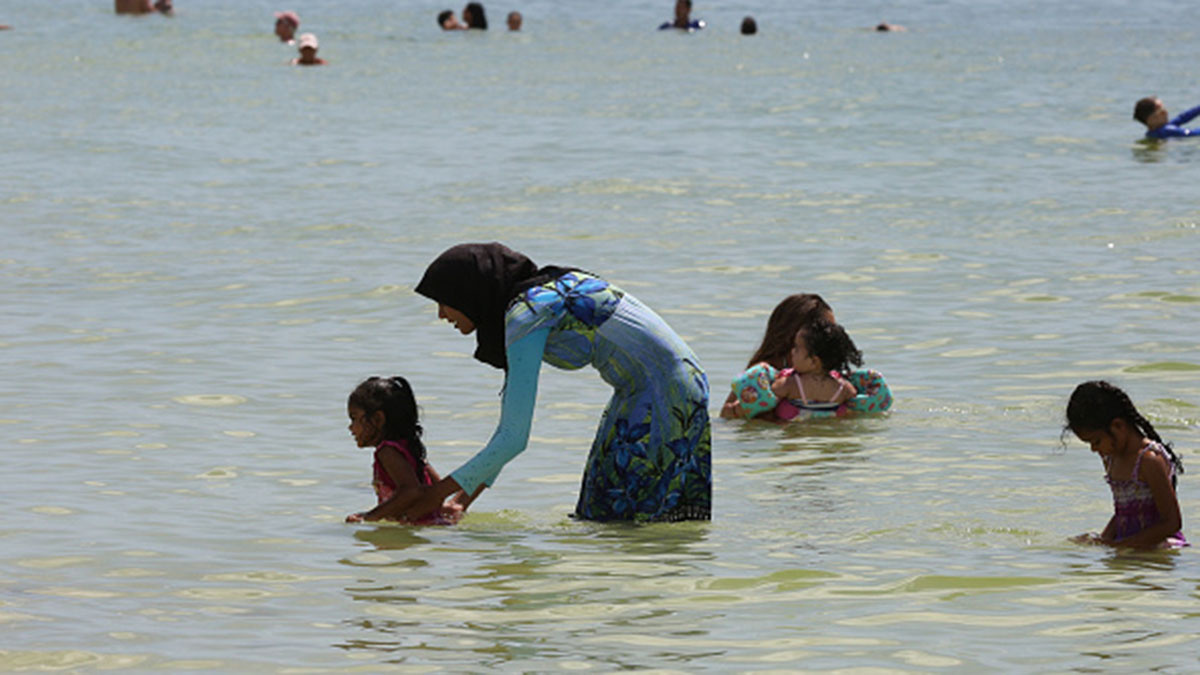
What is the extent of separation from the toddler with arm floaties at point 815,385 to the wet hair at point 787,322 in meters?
0.05

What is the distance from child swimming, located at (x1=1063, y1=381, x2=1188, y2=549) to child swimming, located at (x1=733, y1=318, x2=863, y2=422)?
3156 millimetres

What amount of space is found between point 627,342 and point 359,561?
140 centimetres

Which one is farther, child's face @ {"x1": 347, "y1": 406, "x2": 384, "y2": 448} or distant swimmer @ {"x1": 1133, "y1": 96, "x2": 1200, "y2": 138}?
distant swimmer @ {"x1": 1133, "y1": 96, "x2": 1200, "y2": 138}

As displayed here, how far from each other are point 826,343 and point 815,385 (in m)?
0.25

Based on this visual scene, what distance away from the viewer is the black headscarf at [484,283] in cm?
634

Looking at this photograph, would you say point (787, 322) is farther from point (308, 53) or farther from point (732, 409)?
point (308, 53)

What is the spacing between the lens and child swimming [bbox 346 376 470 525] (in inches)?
301

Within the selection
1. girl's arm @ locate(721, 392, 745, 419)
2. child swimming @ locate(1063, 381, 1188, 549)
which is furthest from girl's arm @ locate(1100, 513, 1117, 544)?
girl's arm @ locate(721, 392, 745, 419)

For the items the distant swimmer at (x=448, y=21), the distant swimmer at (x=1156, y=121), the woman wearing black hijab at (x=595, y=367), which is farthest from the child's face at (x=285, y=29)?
the woman wearing black hijab at (x=595, y=367)

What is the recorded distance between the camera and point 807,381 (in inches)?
412

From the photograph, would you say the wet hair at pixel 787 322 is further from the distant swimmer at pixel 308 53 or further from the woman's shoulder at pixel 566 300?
the distant swimmer at pixel 308 53

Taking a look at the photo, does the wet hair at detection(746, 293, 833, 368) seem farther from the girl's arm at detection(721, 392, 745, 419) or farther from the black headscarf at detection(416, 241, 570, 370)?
the black headscarf at detection(416, 241, 570, 370)

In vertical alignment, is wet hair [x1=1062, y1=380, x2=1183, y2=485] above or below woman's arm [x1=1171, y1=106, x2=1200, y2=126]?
below

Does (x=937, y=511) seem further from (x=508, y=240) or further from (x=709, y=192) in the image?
(x=709, y=192)
